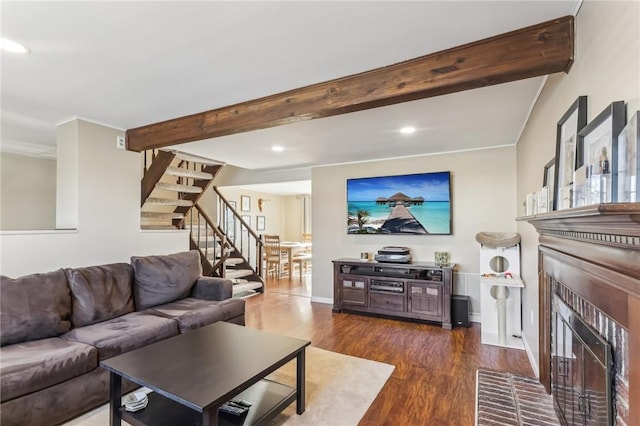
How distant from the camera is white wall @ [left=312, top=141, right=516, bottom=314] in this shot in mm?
4176

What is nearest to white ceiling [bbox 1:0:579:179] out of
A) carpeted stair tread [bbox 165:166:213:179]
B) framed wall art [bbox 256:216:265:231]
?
carpeted stair tread [bbox 165:166:213:179]

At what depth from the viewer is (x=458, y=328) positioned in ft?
13.1

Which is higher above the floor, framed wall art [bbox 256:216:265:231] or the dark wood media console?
framed wall art [bbox 256:216:265:231]

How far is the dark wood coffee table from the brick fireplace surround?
62.6 inches

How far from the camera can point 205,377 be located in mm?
1745

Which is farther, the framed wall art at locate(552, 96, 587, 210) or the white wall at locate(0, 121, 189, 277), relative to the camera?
the white wall at locate(0, 121, 189, 277)

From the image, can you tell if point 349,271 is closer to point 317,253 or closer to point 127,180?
point 317,253

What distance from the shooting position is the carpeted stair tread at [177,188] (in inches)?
178

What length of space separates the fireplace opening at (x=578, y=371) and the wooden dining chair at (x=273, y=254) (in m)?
5.98

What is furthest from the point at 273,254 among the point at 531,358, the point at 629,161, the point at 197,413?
the point at 629,161

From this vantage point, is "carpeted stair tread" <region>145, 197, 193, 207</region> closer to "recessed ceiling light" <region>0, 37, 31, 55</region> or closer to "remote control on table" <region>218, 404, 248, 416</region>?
"recessed ceiling light" <region>0, 37, 31, 55</region>

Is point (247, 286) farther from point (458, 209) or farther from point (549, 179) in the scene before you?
point (549, 179)

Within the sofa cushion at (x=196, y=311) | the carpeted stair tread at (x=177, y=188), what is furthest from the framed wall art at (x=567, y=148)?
the carpeted stair tread at (x=177, y=188)

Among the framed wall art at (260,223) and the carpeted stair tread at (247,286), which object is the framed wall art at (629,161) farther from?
the framed wall art at (260,223)
